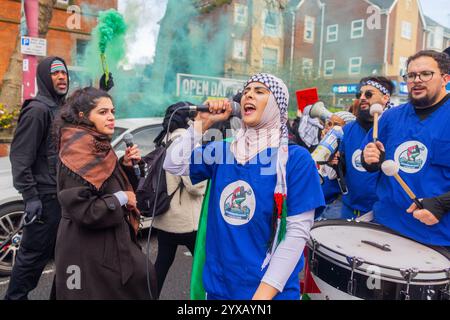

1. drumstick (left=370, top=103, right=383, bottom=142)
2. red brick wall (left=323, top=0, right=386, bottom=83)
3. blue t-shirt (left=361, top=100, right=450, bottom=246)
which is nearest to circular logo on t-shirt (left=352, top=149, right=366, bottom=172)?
drumstick (left=370, top=103, right=383, bottom=142)

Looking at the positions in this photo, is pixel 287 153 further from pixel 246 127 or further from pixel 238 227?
pixel 238 227

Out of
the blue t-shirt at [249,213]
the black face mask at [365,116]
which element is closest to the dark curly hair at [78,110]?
the blue t-shirt at [249,213]

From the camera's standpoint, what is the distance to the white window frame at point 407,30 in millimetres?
24684

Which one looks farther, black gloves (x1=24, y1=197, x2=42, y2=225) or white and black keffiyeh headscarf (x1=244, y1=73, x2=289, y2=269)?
black gloves (x1=24, y1=197, x2=42, y2=225)

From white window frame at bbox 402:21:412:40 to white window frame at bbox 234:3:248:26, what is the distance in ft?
41.4

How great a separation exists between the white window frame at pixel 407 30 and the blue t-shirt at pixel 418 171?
1016 inches

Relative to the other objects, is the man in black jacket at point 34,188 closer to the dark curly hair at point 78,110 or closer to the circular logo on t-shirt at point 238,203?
the dark curly hair at point 78,110

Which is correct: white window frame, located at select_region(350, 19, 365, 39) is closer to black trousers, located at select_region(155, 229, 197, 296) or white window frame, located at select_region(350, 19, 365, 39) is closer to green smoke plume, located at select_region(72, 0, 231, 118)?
green smoke plume, located at select_region(72, 0, 231, 118)

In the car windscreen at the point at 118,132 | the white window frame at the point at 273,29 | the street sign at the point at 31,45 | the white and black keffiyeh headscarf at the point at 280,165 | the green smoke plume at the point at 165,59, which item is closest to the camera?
the white and black keffiyeh headscarf at the point at 280,165

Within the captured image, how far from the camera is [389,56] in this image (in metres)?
23.5

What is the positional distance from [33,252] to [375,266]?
2.34 metres

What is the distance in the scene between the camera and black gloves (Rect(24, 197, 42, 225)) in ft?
9.03

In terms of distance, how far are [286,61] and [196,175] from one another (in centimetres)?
2161

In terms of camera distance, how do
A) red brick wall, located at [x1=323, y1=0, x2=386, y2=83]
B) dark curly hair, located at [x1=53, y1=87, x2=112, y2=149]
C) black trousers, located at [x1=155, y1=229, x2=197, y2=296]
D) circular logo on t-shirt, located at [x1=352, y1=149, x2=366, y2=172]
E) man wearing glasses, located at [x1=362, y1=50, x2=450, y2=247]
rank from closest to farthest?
man wearing glasses, located at [x1=362, y1=50, x2=450, y2=247] < dark curly hair, located at [x1=53, y1=87, x2=112, y2=149] < black trousers, located at [x1=155, y1=229, x2=197, y2=296] < circular logo on t-shirt, located at [x1=352, y1=149, x2=366, y2=172] < red brick wall, located at [x1=323, y1=0, x2=386, y2=83]
